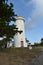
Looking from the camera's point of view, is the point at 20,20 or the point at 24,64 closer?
the point at 24,64

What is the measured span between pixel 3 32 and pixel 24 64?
839cm

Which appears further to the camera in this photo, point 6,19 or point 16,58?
point 6,19

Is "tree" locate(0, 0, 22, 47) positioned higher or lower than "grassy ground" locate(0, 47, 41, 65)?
higher

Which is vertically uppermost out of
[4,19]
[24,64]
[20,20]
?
[20,20]

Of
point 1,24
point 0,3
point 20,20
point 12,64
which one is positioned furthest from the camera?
point 20,20

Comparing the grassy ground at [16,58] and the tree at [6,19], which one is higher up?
the tree at [6,19]

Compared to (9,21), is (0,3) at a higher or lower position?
higher

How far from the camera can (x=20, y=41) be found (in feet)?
162

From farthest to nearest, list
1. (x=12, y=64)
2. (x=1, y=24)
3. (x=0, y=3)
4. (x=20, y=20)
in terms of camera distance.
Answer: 1. (x=20, y=20)
2. (x=0, y=3)
3. (x=1, y=24)
4. (x=12, y=64)

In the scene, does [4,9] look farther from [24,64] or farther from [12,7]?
[24,64]

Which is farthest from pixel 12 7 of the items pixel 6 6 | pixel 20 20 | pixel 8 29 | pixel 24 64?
pixel 20 20

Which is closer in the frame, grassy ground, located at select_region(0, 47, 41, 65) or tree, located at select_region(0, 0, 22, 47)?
grassy ground, located at select_region(0, 47, 41, 65)

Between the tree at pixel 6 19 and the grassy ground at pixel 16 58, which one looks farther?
the tree at pixel 6 19

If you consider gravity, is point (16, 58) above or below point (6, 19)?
below
